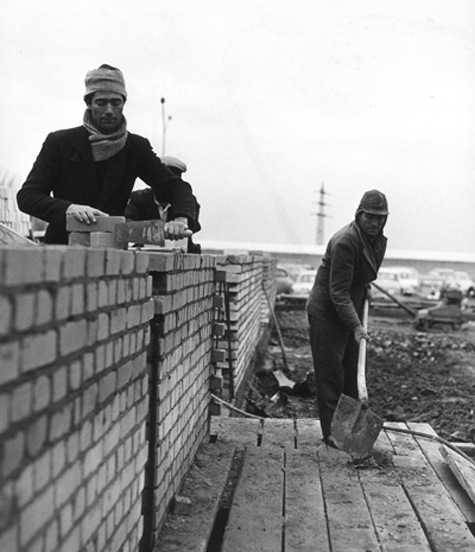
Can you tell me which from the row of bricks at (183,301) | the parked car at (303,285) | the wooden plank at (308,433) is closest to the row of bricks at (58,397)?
the row of bricks at (183,301)

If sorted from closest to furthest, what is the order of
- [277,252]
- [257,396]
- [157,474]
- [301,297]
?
[157,474], [257,396], [301,297], [277,252]

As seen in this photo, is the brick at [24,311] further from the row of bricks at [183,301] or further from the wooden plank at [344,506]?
the wooden plank at [344,506]

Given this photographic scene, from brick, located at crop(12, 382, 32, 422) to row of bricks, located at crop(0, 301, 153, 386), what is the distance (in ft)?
0.11

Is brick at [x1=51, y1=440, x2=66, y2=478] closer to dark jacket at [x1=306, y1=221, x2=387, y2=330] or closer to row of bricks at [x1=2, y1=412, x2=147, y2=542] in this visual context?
row of bricks at [x1=2, y1=412, x2=147, y2=542]

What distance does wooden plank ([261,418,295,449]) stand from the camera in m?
5.23

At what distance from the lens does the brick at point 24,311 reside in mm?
1613

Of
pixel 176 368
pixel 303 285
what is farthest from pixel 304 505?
pixel 303 285

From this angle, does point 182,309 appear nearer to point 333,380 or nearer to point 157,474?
point 157,474

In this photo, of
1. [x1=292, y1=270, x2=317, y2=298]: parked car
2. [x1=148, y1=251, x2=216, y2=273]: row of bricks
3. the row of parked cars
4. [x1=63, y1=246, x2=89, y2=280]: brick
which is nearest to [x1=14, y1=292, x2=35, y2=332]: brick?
[x1=63, y1=246, x2=89, y2=280]: brick

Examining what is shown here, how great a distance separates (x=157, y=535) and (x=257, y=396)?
5.60m

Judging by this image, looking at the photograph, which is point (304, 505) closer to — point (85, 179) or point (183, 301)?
→ point (183, 301)

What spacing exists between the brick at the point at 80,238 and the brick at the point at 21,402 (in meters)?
1.91

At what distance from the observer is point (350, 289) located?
5664 mm

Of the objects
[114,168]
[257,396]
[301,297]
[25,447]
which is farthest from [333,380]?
[301,297]
